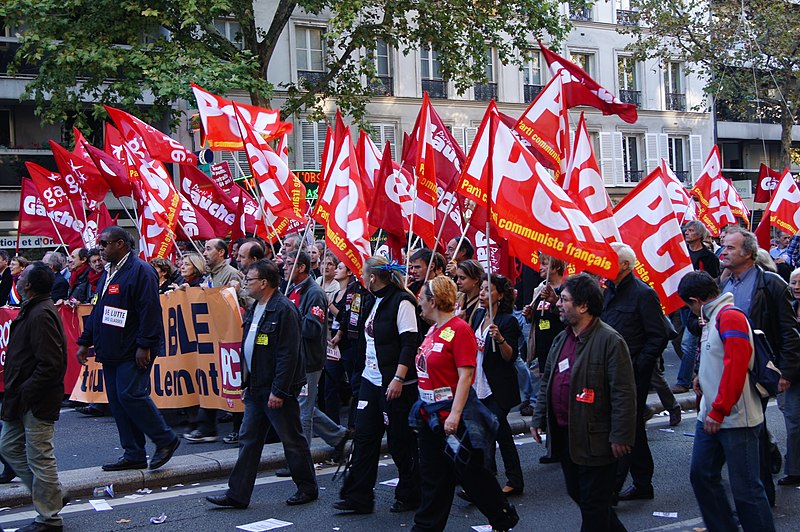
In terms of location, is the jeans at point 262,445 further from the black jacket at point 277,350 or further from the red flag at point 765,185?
the red flag at point 765,185

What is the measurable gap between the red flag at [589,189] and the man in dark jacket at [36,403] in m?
4.81

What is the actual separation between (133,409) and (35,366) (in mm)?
1386

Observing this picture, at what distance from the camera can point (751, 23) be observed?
31047mm

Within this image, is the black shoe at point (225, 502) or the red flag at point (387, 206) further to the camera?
the red flag at point (387, 206)

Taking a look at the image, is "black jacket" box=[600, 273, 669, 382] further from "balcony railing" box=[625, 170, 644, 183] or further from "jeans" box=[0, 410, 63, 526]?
"balcony railing" box=[625, 170, 644, 183]

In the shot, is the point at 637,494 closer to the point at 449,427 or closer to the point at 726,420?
the point at 726,420

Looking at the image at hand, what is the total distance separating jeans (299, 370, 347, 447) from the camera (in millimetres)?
8469

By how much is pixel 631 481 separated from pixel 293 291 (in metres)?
3.40

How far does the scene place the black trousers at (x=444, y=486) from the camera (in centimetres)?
595

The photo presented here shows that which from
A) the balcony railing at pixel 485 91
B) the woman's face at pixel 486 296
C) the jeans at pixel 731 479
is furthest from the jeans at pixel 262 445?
the balcony railing at pixel 485 91

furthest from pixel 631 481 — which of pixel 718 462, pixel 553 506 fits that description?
pixel 718 462

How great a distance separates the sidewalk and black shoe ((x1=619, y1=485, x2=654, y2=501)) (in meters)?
2.83

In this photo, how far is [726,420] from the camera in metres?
5.61

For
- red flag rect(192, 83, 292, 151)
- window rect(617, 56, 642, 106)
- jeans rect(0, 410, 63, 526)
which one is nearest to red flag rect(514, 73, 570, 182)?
red flag rect(192, 83, 292, 151)
